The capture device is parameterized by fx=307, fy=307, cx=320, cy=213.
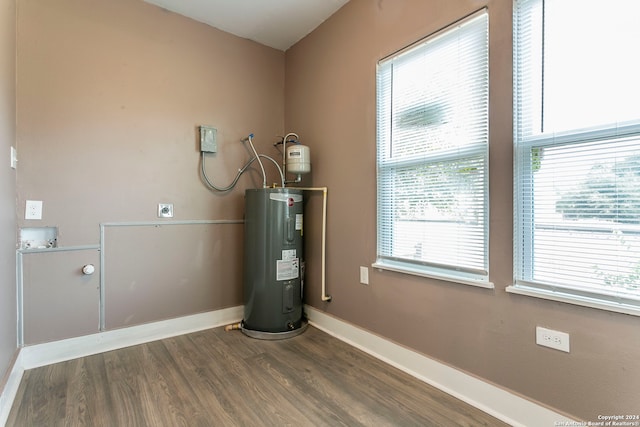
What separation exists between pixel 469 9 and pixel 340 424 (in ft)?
8.16

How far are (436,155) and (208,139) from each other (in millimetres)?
2083

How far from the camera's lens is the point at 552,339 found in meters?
1.51

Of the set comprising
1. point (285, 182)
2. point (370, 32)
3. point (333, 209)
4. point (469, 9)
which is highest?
point (370, 32)

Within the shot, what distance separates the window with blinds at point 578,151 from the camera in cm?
133

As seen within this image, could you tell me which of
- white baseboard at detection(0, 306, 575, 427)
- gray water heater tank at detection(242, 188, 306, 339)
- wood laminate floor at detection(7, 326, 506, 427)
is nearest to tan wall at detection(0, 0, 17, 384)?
white baseboard at detection(0, 306, 575, 427)

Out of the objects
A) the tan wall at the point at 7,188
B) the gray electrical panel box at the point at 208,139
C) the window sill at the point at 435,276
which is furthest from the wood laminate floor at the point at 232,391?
the gray electrical panel box at the point at 208,139

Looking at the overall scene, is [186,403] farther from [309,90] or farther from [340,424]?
[309,90]

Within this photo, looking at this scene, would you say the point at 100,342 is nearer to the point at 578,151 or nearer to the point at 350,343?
the point at 350,343

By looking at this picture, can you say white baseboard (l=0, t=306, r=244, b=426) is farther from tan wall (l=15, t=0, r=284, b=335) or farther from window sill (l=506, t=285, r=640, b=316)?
window sill (l=506, t=285, r=640, b=316)

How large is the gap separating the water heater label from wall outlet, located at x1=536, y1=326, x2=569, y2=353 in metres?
1.89

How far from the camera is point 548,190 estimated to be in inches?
61.1

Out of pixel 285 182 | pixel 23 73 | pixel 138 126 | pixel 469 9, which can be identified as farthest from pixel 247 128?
pixel 469 9

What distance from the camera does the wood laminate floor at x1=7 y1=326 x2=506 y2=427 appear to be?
65.9 inches

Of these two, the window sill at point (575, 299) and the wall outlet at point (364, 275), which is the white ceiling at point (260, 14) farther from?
the window sill at point (575, 299)
